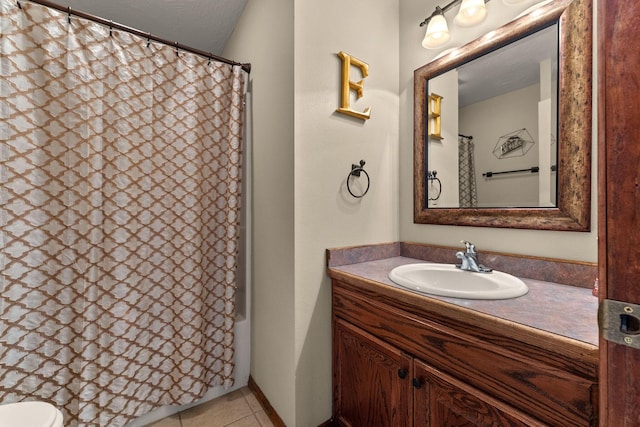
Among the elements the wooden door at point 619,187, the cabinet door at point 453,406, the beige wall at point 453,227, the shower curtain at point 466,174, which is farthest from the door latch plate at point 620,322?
the shower curtain at point 466,174

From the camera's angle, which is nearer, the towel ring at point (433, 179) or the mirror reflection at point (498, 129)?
the mirror reflection at point (498, 129)

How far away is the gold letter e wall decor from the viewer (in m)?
1.34

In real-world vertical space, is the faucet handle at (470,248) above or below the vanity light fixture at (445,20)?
below

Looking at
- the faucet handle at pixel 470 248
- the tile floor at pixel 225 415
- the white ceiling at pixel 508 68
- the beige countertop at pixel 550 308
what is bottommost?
the tile floor at pixel 225 415

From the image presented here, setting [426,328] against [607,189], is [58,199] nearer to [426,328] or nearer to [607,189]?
[426,328]

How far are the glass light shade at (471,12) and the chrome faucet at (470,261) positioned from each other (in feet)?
3.41

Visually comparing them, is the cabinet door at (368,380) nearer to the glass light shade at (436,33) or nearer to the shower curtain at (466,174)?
the shower curtain at (466,174)

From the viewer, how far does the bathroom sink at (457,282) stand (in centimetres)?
85

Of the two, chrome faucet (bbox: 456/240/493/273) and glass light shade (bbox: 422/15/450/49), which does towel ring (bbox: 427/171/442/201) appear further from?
glass light shade (bbox: 422/15/450/49)

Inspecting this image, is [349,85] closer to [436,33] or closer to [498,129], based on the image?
[436,33]

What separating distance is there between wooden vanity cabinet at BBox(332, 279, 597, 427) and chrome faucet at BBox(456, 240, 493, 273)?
0.42m

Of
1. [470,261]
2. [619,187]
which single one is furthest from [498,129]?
[619,187]

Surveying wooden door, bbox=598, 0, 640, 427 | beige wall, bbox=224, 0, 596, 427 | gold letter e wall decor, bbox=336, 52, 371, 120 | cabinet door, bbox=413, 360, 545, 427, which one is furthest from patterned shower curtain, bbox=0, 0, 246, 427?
wooden door, bbox=598, 0, 640, 427

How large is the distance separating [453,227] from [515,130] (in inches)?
20.6
